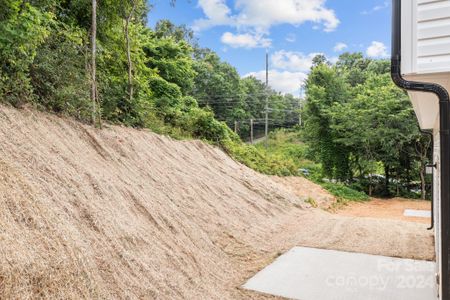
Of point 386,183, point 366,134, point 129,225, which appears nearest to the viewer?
point 129,225

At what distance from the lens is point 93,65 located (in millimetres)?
6074

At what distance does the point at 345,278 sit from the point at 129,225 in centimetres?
295

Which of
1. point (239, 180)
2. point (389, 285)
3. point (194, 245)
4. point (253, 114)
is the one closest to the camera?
point (389, 285)

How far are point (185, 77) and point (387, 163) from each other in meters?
10.0

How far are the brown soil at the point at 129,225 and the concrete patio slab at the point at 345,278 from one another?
1.05 feet

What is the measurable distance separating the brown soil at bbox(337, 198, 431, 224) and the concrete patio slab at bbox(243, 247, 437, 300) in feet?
18.2

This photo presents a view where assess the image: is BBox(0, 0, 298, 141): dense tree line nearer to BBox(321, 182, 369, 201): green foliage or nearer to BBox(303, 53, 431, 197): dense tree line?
BBox(321, 182, 369, 201): green foliage

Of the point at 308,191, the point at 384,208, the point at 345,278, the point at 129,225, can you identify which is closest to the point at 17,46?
the point at 129,225

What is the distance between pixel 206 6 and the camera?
1380 cm

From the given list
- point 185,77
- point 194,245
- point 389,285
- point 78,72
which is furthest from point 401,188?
point 78,72

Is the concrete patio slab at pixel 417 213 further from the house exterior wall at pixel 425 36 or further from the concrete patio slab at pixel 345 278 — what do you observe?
the house exterior wall at pixel 425 36

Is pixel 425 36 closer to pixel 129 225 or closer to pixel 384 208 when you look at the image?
pixel 129 225

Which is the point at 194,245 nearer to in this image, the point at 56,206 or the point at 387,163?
the point at 56,206

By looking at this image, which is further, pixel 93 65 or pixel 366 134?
pixel 366 134
